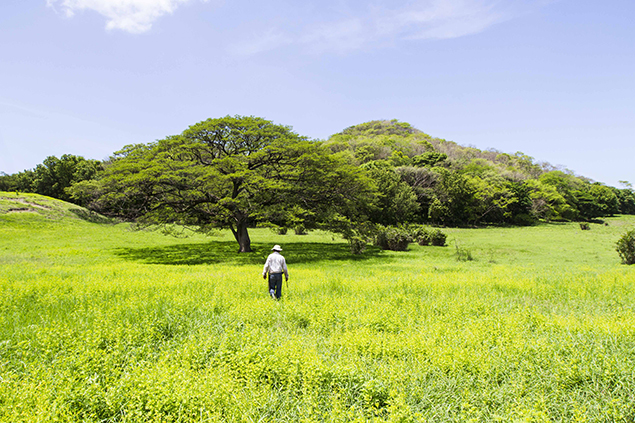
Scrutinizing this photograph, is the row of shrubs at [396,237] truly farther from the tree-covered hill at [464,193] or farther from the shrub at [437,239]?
the tree-covered hill at [464,193]

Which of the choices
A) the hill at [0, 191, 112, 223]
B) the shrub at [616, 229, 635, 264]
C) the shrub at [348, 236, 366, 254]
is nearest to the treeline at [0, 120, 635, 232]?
the hill at [0, 191, 112, 223]

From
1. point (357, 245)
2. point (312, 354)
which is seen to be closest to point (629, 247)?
point (357, 245)

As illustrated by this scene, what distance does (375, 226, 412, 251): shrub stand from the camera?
26391mm

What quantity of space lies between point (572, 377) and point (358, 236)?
18160 mm

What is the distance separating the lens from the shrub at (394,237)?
26.4 meters

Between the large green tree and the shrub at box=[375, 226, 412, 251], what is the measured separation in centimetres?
353

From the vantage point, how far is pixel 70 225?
119ft

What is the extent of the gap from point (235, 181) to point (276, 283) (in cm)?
1467

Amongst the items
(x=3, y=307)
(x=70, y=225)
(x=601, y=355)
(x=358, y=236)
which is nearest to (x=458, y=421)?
(x=601, y=355)

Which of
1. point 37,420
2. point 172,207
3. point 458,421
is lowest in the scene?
point 458,421

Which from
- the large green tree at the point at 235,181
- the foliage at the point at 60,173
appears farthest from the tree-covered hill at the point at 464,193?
the foliage at the point at 60,173

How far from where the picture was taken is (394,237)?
26.5 meters

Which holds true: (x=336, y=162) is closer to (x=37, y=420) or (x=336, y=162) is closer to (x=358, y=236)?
(x=358, y=236)

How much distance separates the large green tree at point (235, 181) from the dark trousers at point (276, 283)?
39.5ft
